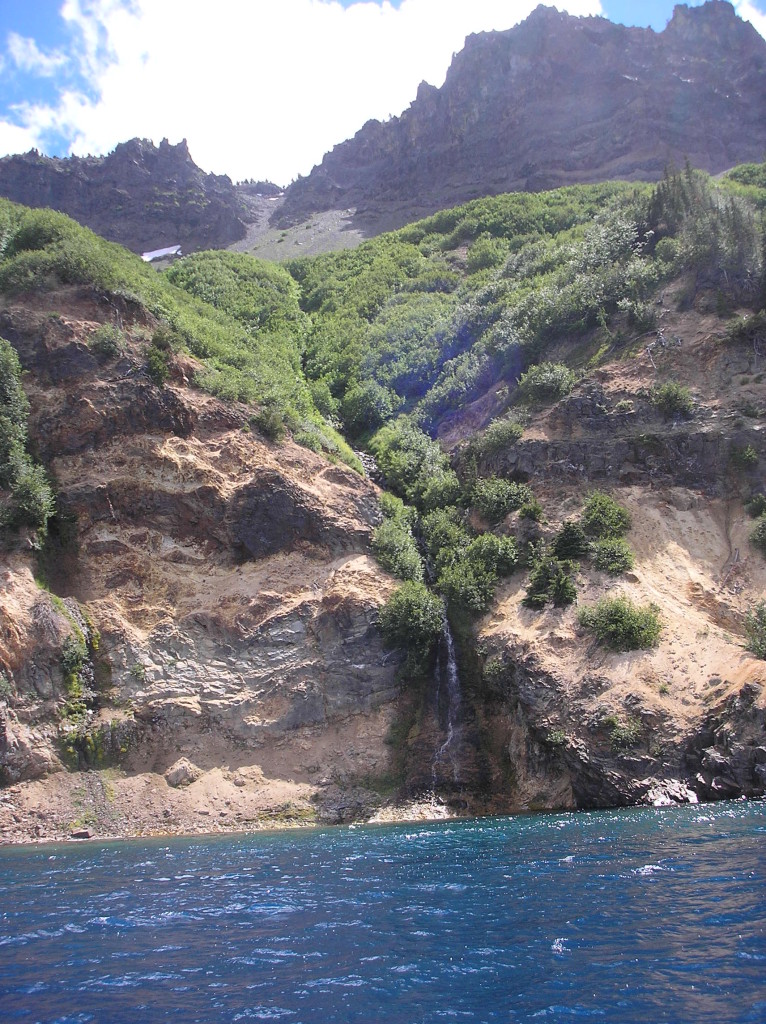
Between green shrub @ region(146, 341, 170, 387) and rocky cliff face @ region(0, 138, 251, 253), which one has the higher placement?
rocky cliff face @ region(0, 138, 251, 253)

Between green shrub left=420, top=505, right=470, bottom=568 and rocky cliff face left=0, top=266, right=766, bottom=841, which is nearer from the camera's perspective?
rocky cliff face left=0, top=266, right=766, bottom=841

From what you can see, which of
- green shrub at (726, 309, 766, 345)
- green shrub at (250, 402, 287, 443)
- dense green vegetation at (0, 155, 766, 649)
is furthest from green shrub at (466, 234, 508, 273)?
green shrub at (250, 402, 287, 443)

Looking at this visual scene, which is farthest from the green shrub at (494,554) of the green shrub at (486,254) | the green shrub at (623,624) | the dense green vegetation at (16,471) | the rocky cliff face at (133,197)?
the rocky cliff face at (133,197)

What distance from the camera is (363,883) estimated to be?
15.3 m

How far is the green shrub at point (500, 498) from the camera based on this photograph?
35.8 meters

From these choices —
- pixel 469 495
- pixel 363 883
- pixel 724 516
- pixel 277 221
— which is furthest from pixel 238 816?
pixel 277 221

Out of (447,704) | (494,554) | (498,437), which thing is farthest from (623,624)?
(498,437)

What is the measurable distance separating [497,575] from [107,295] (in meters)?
23.6

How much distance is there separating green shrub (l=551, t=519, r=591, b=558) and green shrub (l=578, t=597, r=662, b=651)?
11.8 feet

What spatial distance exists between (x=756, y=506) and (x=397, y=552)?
1576cm

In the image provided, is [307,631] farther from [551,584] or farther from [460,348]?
[460,348]

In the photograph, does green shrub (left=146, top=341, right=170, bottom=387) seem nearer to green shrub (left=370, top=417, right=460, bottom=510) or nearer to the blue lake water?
green shrub (left=370, top=417, right=460, bottom=510)

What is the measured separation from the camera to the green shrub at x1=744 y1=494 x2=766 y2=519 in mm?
32625

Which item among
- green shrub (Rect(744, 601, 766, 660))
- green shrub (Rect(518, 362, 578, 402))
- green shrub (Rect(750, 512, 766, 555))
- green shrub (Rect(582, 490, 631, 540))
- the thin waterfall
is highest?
green shrub (Rect(518, 362, 578, 402))
